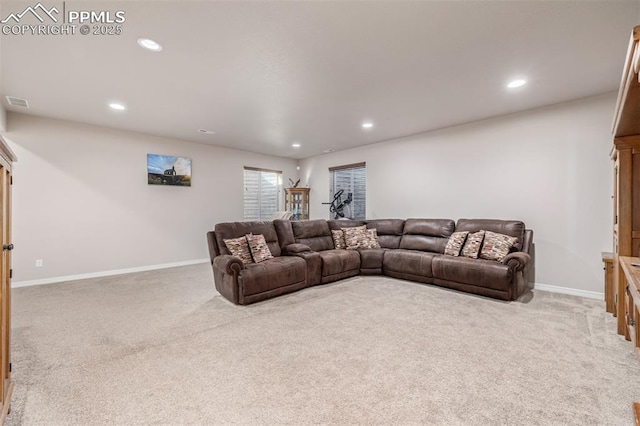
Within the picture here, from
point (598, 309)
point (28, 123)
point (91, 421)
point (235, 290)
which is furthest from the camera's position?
point (28, 123)

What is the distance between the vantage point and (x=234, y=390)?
1.73 metres

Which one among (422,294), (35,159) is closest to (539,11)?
(422,294)

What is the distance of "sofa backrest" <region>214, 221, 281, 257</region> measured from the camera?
374 cm

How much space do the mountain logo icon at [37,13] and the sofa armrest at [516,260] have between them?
4924 millimetres

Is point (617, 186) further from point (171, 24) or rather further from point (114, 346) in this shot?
point (114, 346)

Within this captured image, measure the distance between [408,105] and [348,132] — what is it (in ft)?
5.06

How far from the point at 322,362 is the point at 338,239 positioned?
307 centimetres

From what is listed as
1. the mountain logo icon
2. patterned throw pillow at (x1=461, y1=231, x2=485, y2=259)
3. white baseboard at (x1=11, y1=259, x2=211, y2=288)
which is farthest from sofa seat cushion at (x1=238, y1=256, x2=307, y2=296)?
white baseboard at (x1=11, y1=259, x2=211, y2=288)

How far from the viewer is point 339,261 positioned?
14.3 ft

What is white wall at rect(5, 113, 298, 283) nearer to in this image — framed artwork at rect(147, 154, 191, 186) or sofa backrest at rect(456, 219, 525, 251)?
framed artwork at rect(147, 154, 191, 186)

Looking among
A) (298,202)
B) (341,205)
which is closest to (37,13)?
(341,205)

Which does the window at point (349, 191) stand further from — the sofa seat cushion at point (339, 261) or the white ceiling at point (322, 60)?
the white ceiling at point (322, 60)

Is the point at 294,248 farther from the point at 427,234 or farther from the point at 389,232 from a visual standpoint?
the point at 427,234

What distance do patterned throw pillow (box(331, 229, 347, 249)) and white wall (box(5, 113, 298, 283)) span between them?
2920mm
